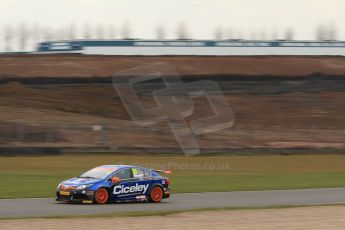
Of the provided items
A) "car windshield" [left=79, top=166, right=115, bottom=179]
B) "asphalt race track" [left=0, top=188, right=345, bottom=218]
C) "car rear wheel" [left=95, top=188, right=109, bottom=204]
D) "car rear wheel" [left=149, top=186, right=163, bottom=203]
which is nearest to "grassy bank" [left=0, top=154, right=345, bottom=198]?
"asphalt race track" [left=0, top=188, right=345, bottom=218]

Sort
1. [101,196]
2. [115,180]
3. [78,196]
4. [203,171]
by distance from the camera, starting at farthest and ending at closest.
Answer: [203,171] → [115,180] → [101,196] → [78,196]

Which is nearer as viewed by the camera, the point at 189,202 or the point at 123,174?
the point at 123,174

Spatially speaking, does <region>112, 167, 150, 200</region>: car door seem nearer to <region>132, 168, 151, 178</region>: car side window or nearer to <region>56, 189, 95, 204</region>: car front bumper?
<region>132, 168, 151, 178</region>: car side window

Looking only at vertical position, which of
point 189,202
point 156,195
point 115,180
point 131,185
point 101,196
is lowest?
point 189,202

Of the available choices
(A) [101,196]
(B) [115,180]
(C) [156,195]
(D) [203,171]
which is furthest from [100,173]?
(D) [203,171]

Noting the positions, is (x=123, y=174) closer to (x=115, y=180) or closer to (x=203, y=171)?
(x=115, y=180)

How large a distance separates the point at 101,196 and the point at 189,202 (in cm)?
258

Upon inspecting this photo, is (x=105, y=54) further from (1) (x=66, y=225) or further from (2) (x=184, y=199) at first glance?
(1) (x=66, y=225)

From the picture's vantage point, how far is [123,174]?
19.8 metres

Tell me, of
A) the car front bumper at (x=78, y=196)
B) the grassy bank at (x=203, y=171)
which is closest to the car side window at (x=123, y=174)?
the car front bumper at (x=78, y=196)

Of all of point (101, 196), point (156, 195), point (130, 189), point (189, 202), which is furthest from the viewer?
point (156, 195)

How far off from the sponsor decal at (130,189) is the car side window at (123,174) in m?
0.27

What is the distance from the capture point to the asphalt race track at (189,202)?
669 inches

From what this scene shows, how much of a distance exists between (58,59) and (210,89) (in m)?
13.7
